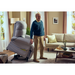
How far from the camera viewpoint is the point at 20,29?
357 centimetres

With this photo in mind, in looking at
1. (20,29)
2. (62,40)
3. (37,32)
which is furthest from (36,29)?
(62,40)

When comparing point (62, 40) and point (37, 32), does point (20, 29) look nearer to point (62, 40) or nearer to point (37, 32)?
point (37, 32)

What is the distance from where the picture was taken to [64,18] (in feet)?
19.5

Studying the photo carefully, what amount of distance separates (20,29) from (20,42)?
0.39 meters

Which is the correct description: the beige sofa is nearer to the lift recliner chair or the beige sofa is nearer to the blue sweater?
the blue sweater

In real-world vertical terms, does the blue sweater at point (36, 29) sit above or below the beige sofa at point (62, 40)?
above

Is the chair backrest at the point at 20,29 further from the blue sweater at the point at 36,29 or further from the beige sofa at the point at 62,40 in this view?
the beige sofa at the point at 62,40

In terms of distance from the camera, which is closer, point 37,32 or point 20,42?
point 37,32

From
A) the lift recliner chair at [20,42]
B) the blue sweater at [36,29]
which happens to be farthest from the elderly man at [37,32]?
the lift recliner chair at [20,42]

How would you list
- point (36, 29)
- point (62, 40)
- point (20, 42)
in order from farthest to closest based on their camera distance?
point (62, 40), point (20, 42), point (36, 29)

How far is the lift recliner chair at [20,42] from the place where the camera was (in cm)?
358

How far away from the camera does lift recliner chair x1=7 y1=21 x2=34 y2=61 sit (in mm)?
3584
